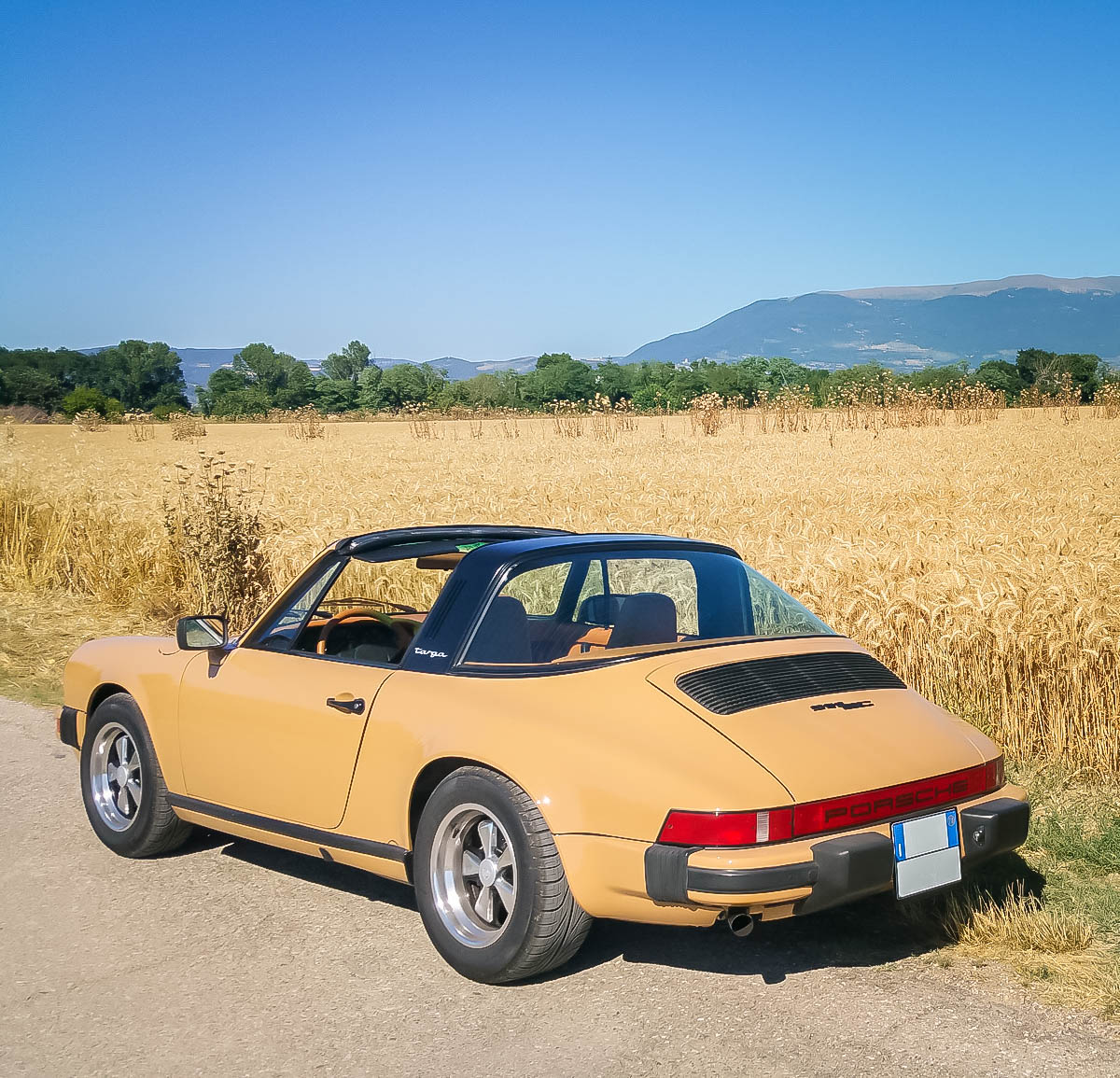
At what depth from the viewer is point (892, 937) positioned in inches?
166

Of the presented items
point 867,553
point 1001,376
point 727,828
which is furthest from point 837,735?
point 1001,376

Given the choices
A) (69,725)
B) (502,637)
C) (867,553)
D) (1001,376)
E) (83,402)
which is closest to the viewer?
(502,637)

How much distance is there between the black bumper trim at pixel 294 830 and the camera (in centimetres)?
415

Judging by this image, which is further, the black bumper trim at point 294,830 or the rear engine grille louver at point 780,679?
the black bumper trim at point 294,830

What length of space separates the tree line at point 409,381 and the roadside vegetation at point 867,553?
32471 mm

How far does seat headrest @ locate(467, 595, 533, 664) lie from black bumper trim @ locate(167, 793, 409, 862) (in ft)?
2.40

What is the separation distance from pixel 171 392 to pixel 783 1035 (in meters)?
120

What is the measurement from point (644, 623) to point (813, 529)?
7.50m

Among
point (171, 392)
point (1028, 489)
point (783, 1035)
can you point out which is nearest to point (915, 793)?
point (783, 1035)

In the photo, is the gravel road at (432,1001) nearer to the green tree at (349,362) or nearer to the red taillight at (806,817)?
the red taillight at (806,817)

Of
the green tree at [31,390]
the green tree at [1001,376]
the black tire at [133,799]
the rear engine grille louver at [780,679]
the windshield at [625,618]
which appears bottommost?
the black tire at [133,799]

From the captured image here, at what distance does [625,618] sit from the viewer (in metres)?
4.19

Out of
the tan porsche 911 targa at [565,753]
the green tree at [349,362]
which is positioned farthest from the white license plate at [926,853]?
the green tree at [349,362]

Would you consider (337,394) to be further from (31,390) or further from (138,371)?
(138,371)
